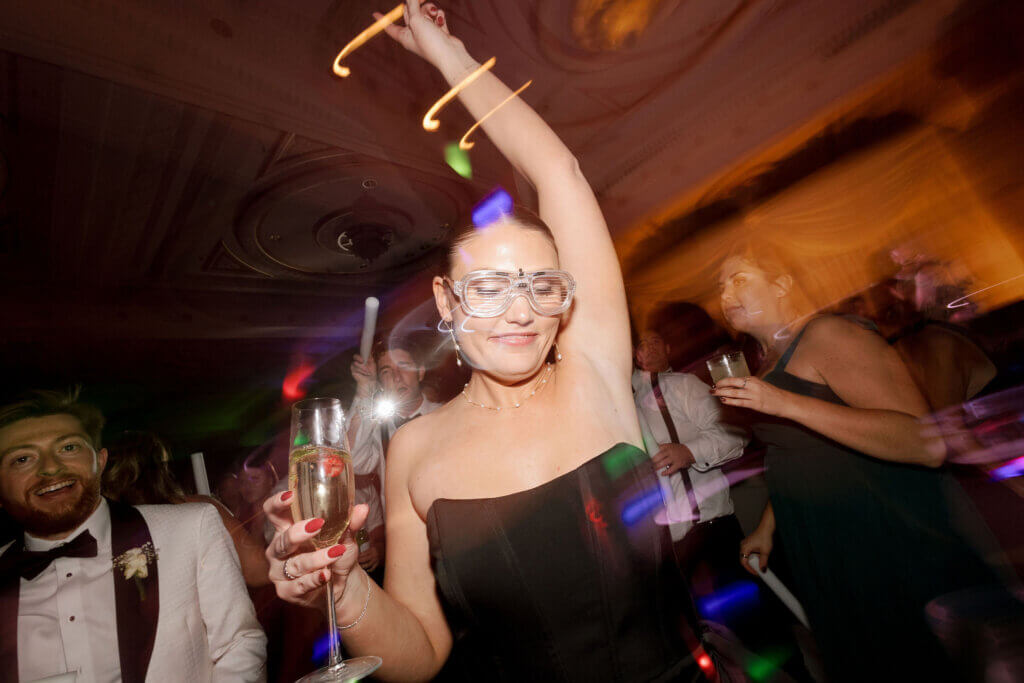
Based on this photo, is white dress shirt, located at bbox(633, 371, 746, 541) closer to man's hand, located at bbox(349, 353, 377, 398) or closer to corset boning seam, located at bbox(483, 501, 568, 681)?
corset boning seam, located at bbox(483, 501, 568, 681)

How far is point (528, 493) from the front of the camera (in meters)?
1.48

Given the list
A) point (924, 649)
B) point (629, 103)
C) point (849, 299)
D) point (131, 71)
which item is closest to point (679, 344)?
point (849, 299)

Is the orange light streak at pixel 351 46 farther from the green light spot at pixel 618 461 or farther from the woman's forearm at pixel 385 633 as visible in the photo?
the woman's forearm at pixel 385 633

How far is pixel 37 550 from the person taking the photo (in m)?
2.40

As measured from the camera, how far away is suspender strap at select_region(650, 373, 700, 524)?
13.0 ft

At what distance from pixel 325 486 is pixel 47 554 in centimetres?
226

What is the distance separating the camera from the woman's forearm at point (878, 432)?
221 centimetres

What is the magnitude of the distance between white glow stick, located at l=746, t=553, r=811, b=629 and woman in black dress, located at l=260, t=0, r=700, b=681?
256cm

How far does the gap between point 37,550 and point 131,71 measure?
112 inches

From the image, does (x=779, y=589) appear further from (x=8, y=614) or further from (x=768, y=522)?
(x=8, y=614)

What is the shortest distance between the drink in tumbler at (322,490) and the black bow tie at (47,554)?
2.05 meters

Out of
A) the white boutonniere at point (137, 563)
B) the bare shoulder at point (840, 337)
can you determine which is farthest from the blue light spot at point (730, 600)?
the white boutonniere at point (137, 563)

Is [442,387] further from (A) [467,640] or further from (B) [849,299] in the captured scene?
(B) [849,299]

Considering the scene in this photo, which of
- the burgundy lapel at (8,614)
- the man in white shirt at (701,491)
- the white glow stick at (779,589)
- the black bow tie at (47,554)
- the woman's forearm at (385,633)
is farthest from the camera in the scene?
the man in white shirt at (701,491)
